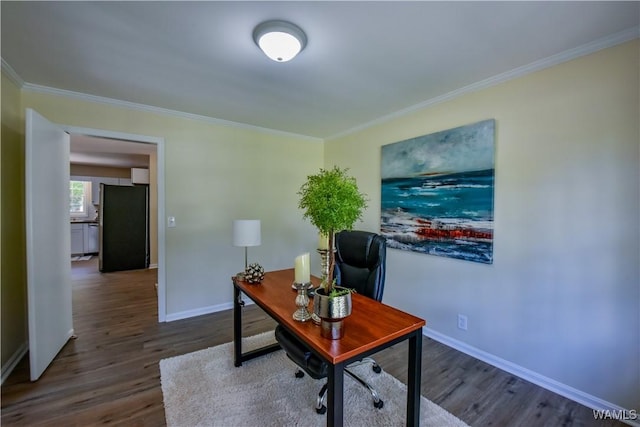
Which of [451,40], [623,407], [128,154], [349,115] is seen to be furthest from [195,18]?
[128,154]

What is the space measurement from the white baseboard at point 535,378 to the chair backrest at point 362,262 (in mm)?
1236

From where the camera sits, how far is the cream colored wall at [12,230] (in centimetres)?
211

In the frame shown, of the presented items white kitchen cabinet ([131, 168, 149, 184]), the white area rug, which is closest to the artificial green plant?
the white area rug

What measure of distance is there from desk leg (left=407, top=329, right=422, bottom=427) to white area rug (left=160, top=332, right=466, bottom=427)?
0.27m

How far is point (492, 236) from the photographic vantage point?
7.63 ft

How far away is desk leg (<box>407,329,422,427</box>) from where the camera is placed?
1.42m

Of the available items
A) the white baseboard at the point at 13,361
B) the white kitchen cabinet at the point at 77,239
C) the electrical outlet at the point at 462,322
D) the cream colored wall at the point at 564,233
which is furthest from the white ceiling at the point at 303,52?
the white kitchen cabinet at the point at 77,239

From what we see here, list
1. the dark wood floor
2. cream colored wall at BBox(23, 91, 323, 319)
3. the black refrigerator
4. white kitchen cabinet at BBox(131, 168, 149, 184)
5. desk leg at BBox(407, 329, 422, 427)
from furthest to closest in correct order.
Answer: white kitchen cabinet at BBox(131, 168, 149, 184) → the black refrigerator → cream colored wall at BBox(23, 91, 323, 319) → the dark wood floor → desk leg at BBox(407, 329, 422, 427)

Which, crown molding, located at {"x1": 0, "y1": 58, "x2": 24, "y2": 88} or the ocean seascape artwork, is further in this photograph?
the ocean seascape artwork

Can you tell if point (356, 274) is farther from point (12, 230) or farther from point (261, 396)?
point (12, 230)

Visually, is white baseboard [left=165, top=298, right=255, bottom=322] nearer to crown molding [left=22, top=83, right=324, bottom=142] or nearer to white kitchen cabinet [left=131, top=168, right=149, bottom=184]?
crown molding [left=22, top=83, right=324, bottom=142]

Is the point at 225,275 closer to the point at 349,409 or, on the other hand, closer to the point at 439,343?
the point at 349,409

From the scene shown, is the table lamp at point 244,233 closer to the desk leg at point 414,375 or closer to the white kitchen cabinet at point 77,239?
the desk leg at point 414,375

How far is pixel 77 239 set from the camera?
6.82m
